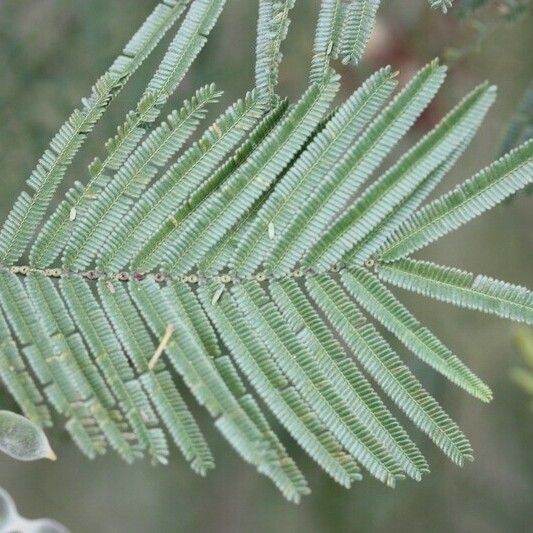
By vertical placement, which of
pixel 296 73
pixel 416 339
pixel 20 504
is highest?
pixel 296 73

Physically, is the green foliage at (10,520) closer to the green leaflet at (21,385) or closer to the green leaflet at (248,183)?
the green leaflet at (21,385)

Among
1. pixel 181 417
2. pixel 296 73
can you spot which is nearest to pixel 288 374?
pixel 181 417

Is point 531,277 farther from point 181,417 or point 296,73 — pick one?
point 181,417

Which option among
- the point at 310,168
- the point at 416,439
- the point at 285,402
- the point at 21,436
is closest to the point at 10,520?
the point at 21,436

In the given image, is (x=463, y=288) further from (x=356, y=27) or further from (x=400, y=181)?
(x=356, y=27)

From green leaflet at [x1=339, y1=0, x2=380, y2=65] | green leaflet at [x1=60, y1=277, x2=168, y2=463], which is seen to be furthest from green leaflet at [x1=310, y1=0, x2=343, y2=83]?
green leaflet at [x1=60, y1=277, x2=168, y2=463]
